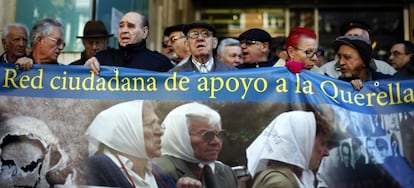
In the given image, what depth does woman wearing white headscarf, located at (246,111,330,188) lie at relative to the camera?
4445mm

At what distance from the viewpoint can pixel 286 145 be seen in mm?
4473

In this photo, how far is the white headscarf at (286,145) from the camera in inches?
176

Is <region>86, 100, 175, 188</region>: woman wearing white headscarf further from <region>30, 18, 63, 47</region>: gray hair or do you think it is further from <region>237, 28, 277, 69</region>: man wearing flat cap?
<region>237, 28, 277, 69</region>: man wearing flat cap

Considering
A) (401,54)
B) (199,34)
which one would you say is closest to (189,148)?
(199,34)

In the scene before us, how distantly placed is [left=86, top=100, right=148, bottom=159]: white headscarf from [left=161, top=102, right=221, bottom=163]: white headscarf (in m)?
0.18

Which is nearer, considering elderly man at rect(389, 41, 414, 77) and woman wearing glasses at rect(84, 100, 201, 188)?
woman wearing glasses at rect(84, 100, 201, 188)

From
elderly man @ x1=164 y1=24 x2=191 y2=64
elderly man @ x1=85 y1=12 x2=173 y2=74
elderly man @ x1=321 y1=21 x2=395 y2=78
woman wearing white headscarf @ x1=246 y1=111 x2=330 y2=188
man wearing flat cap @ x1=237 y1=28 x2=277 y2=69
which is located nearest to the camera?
woman wearing white headscarf @ x1=246 y1=111 x2=330 y2=188

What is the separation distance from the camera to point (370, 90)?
4.73 metres

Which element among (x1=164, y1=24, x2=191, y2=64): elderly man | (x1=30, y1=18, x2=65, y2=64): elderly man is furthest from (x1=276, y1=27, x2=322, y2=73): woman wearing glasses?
(x1=30, y1=18, x2=65, y2=64): elderly man

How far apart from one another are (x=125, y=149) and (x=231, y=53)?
2265 millimetres

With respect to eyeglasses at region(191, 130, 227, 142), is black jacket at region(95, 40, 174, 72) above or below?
above

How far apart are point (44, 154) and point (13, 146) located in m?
0.26

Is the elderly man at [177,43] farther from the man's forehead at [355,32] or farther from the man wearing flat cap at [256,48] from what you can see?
the man's forehead at [355,32]

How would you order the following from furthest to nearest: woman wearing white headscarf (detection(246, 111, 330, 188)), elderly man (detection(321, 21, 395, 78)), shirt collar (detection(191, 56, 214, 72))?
elderly man (detection(321, 21, 395, 78)), shirt collar (detection(191, 56, 214, 72)), woman wearing white headscarf (detection(246, 111, 330, 188))
